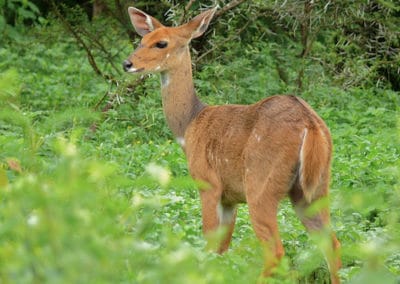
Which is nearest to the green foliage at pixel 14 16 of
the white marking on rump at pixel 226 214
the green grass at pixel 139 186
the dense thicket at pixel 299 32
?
the green grass at pixel 139 186

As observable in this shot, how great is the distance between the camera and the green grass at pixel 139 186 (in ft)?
9.66

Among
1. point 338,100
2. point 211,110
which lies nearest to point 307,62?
point 338,100

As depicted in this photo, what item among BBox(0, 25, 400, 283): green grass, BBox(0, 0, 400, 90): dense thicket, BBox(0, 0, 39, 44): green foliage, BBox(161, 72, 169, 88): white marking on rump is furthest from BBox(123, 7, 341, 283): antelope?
BBox(0, 0, 39, 44): green foliage

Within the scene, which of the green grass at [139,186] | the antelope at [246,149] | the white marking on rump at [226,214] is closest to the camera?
the green grass at [139,186]

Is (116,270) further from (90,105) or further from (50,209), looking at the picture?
(90,105)

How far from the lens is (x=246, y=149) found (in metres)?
5.96

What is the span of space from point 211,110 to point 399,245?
3.45 m

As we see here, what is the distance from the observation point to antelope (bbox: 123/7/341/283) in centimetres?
562

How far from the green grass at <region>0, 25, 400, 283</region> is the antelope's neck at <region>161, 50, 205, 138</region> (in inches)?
11.5

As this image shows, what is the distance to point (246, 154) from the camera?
595 cm

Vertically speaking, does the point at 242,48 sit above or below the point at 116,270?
below

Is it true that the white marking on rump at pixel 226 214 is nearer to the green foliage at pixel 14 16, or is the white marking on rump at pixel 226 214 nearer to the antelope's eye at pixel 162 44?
the antelope's eye at pixel 162 44

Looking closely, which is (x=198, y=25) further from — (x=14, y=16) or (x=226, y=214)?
(x=14, y=16)

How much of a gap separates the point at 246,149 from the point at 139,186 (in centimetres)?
228
